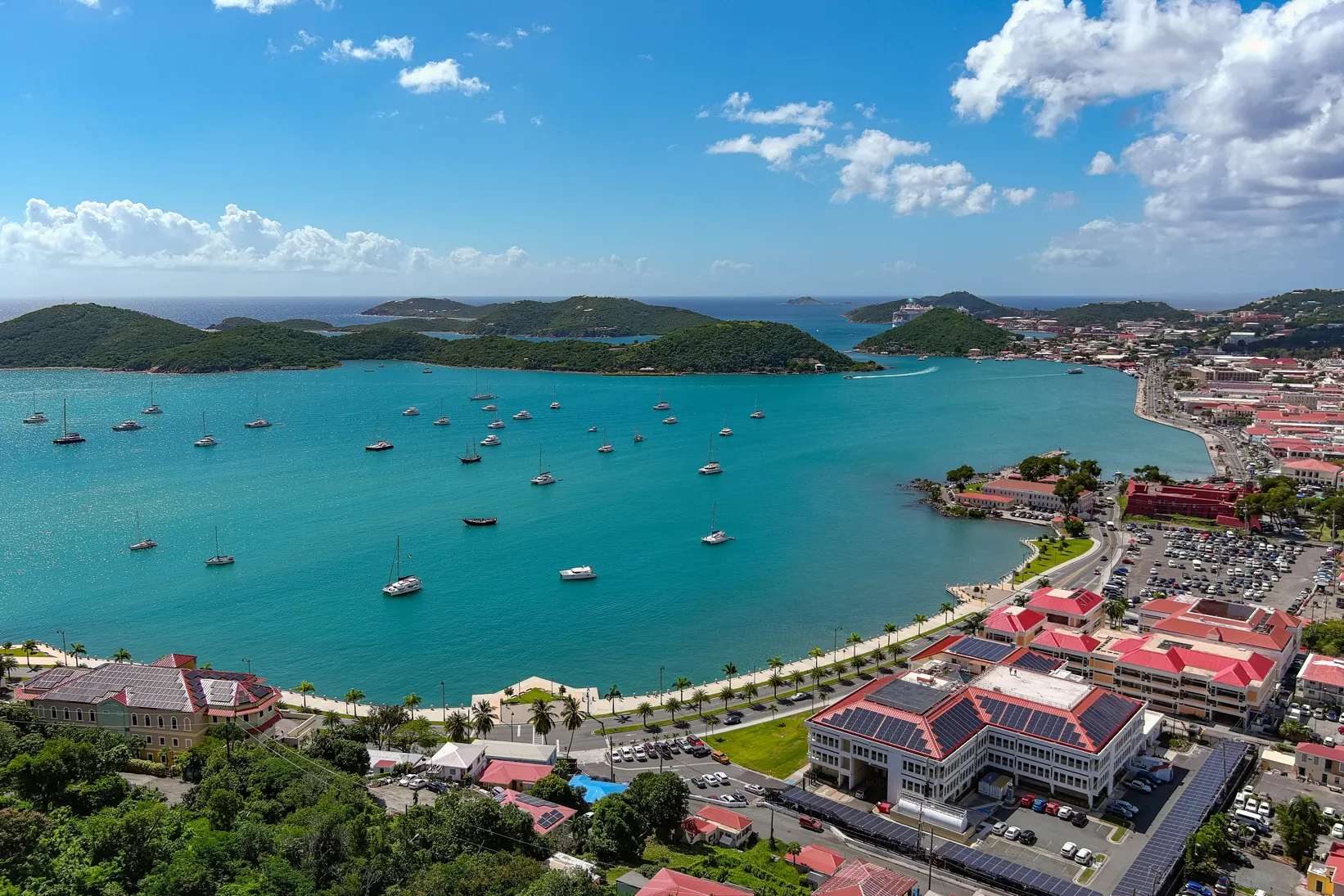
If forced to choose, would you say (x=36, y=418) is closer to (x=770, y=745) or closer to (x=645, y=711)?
(x=645, y=711)

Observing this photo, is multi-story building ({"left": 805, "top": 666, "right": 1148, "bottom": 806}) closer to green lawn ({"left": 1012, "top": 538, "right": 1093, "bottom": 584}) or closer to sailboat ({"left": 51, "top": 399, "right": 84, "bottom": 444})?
green lawn ({"left": 1012, "top": 538, "right": 1093, "bottom": 584})

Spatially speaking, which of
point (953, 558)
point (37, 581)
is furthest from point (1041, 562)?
point (37, 581)

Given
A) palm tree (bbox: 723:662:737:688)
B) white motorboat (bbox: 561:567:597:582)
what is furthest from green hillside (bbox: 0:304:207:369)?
palm tree (bbox: 723:662:737:688)

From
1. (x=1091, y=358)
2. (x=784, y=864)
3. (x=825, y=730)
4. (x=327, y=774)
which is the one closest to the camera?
(x=784, y=864)

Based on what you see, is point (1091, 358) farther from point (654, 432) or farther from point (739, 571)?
point (739, 571)

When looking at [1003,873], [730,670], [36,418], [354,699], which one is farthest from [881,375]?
[1003,873]

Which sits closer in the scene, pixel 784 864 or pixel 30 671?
pixel 784 864
